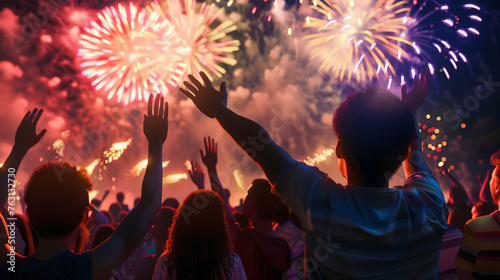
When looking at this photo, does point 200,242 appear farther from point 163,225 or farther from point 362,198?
point 362,198

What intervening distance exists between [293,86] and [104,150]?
13.2 m

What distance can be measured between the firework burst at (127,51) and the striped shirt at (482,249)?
12.1 meters

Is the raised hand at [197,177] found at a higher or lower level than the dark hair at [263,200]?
higher

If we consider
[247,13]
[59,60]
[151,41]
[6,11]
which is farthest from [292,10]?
[6,11]

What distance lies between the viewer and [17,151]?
2252 mm

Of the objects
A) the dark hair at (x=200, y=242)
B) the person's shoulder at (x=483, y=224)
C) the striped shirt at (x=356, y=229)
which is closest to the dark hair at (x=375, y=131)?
the striped shirt at (x=356, y=229)

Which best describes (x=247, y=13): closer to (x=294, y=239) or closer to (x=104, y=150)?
(x=104, y=150)

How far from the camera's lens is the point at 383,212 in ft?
4.13

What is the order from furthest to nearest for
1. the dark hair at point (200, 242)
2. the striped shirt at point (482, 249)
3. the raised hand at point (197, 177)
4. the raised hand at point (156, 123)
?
the raised hand at point (197, 177), the dark hair at point (200, 242), the striped shirt at point (482, 249), the raised hand at point (156, 123)

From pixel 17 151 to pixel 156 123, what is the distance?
3.38 feet

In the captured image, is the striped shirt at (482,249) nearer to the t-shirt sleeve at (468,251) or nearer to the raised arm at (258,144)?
the t-shirt sleeve at (468,251)

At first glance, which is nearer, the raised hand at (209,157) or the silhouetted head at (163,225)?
the raised hand at (209,157)

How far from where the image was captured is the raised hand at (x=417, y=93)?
1.75 metres

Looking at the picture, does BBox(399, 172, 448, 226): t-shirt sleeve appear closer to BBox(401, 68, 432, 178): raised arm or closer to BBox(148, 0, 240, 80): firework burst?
BBox(401, 68, 432, 178): raised arm
